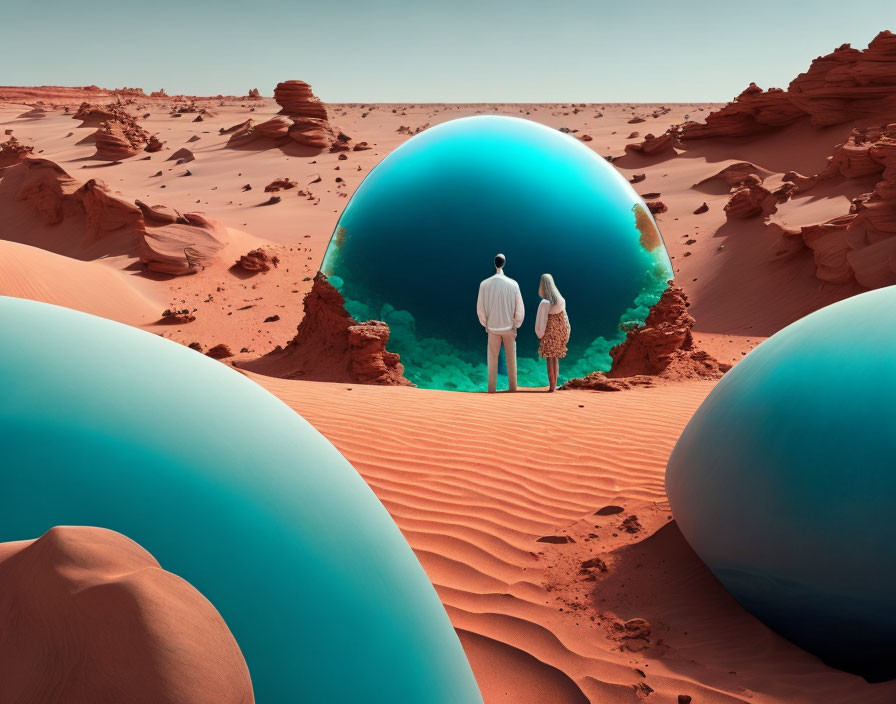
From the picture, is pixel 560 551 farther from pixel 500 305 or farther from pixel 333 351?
pixel 333 351

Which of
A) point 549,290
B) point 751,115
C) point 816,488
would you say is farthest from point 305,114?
point 816,488

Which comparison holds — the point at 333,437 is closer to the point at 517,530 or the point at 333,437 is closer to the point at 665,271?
the point at 517,530

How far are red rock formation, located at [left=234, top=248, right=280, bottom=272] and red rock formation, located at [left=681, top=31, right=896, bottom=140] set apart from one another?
62.4 feet

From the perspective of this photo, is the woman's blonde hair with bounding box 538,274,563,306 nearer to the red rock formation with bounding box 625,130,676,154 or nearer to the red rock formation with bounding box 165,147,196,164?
the red rock formation with bounding box 625,130,676,154

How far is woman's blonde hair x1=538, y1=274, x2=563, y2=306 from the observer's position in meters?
9.40

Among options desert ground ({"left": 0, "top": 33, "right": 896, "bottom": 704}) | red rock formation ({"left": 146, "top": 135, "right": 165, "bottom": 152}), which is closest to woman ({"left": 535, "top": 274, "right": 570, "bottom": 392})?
desert ground ({"left": 0, "top": 33, "right": 896, "bottom": 704})

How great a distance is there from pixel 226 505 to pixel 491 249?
26.6ft

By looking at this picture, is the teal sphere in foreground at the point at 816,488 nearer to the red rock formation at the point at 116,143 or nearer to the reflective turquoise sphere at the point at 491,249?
the reflective turquoise sphere at the point at 491,249

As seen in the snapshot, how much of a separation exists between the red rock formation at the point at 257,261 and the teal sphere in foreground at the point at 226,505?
18.6 metres

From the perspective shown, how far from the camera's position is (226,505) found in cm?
193

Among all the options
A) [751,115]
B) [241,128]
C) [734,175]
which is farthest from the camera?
[241,128]

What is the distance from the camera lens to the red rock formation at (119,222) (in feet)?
66.3

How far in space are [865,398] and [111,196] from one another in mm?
21856

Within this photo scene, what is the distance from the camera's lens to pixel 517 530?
5.38 meters
